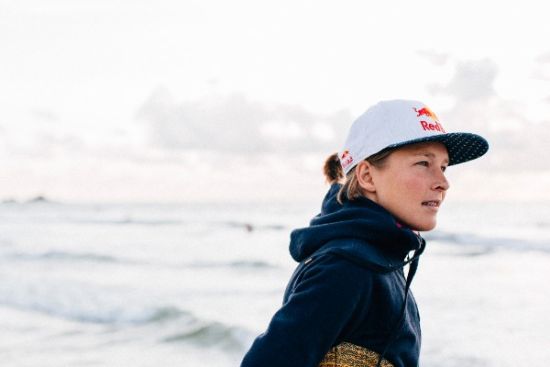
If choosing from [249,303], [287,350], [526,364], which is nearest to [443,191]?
[287,350]

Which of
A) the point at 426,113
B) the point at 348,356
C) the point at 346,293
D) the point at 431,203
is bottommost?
the point at 348,356

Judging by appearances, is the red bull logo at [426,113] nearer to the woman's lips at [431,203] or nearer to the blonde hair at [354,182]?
the blonde hair at [354,182]

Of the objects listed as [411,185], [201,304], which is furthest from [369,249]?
[201,304]

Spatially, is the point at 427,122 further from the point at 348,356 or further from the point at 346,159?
the point at 348,356

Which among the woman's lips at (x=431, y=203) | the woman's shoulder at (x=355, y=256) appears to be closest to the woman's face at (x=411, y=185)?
the woman's lips at (x=431, y=203)

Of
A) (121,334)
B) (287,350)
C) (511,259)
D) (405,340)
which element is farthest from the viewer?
(511,259)

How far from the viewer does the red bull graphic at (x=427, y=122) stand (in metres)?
2.16

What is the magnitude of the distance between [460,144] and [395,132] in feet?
0.87

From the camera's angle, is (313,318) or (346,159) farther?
(346,159)

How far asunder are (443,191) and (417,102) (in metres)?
0.29

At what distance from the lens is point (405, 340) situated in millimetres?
2121

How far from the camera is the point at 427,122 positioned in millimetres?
2178

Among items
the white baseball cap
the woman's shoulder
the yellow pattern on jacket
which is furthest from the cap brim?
the yellow pattern on jacket

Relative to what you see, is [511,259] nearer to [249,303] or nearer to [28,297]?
[249,303]
